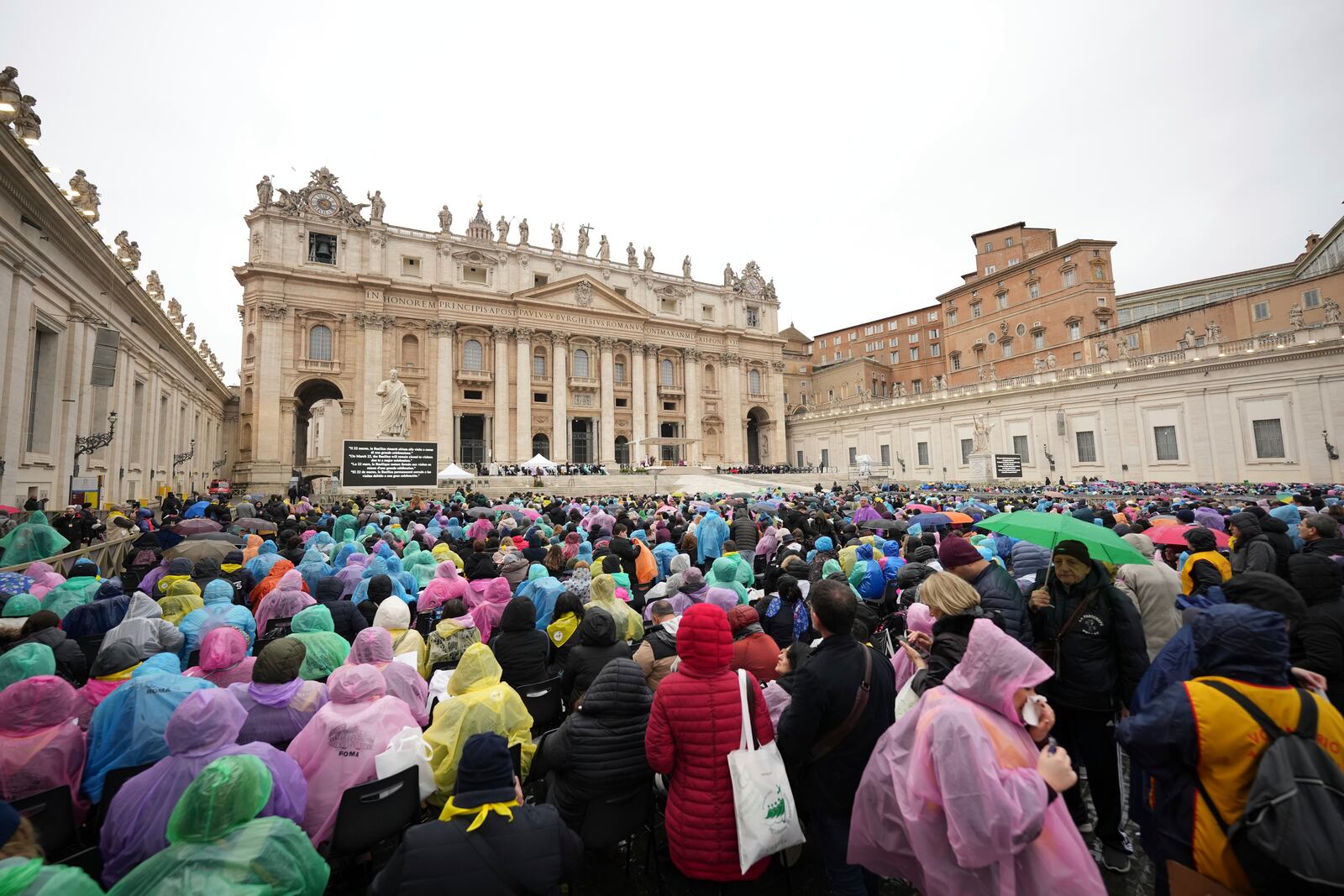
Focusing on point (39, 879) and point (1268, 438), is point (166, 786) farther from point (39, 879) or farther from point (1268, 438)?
point (1268, 438)

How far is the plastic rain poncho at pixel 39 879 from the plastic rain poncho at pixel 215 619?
2730mm

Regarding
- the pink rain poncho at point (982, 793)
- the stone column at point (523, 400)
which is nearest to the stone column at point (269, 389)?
the stone column at point (523, 400)

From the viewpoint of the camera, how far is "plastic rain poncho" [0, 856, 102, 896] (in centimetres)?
170

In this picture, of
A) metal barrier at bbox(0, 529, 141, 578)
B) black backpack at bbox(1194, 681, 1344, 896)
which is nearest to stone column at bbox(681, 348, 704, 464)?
metal barrier at bbox(0, 529, 141, 578)

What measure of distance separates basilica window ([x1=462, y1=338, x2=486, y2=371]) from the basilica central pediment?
4.40 metres

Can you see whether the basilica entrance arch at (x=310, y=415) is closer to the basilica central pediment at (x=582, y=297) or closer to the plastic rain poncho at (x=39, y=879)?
the basilica central pediment at (x=582, y=297)

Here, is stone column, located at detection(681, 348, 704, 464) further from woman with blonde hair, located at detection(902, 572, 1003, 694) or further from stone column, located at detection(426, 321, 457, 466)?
woman with blonde hair, located at detection(902, 572, 1003, 694)

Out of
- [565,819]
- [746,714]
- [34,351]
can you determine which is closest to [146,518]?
[34,351]

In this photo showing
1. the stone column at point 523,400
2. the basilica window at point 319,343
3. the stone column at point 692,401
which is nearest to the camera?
the basilica window at point 319,343

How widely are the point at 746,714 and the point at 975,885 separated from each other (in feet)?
3.32

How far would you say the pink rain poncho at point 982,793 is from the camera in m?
1.97

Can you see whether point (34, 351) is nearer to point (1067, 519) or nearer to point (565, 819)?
point (565, 819)

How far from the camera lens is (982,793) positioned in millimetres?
1986

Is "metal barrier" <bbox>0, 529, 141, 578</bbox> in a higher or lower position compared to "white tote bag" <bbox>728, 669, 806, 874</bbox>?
higher
